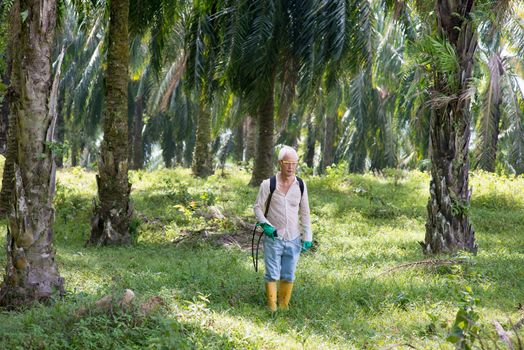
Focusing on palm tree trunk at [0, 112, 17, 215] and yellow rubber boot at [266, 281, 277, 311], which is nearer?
yellow rubber boot at [266, 281, 277, 311]

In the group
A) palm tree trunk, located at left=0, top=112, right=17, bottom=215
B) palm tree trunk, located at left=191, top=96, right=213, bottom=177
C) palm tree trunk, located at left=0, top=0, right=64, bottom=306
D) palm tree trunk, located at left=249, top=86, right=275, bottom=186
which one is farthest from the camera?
palm tree trunk, located at left=191, top=96, right=213, bottom=177

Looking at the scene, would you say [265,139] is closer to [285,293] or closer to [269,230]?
[285,293]

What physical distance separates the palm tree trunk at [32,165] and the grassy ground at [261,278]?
37cm

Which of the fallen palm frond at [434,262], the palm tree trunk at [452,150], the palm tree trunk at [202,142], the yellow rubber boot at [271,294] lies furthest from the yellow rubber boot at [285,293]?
the palm tree trunk at [202,142]

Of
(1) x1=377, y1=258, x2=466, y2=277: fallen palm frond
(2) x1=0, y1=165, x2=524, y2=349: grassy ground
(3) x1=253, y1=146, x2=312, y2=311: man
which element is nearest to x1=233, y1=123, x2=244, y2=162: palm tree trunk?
(2) x1=0, y1=165, x2=524, y2=349: grassy ground

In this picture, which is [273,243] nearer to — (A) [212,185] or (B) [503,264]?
(B) [503,264]

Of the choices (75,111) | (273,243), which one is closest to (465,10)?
(273,243)

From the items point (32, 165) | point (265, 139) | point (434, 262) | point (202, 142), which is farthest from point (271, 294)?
point (202, 142)

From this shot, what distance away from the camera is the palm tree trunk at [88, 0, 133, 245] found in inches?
447

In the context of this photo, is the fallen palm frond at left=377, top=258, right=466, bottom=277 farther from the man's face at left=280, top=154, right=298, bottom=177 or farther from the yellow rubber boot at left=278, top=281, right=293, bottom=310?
the man's face at left=280, top=154, right=298, bottom=177

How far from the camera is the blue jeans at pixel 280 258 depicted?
695cm

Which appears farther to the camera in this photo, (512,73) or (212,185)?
(512,73)

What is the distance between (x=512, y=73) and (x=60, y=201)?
49.5 ft

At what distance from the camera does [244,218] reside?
43.8 ft
